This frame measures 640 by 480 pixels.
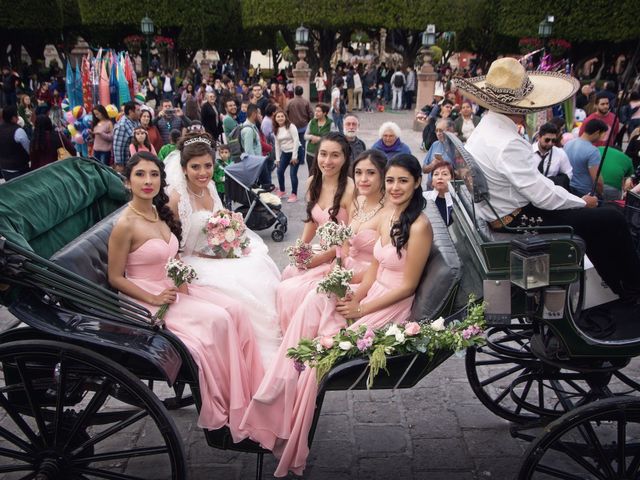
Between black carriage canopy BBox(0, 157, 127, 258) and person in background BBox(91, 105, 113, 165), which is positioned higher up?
black carriage canopy BBox(0, 157, 127, 258)

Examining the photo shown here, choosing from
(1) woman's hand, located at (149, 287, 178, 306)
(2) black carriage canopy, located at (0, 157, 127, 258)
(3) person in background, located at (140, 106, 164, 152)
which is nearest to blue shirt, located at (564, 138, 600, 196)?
(2) black carriage canopy, located at (0, 157, 127, 258)

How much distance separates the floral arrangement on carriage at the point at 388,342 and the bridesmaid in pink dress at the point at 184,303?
1.65ft

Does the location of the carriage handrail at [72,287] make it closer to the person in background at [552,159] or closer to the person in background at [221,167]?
the person in background at [552,159]

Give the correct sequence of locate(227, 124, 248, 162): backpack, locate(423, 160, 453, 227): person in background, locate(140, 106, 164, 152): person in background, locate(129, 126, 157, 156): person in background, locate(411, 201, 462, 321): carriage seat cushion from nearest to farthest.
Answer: locate(411, 201, 462, 321): carriage seat cushion → locate(423, 160, 453, 227): person in background → locate(129, 126, 157, 156): person in background → locate(227, 124, 248, 162): backpack → locate(140, 106, 164, 152): person in background

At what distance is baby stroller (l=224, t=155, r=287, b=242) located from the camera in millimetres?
8773

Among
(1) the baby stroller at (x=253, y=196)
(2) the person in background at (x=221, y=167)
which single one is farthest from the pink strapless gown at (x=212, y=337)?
(2) the person in background at (x=221, y=167)

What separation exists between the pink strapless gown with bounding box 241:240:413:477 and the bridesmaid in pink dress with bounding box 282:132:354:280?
1.19 m

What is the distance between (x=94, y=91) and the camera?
14.4 metres

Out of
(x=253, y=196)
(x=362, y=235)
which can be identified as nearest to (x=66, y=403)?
(x=362, y=235)

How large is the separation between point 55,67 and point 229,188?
83.7 ft

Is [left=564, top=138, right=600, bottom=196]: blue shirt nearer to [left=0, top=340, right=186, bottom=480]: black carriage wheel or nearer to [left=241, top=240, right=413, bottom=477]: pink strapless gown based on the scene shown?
[left=241, top=240, right=413, bottom=477]: pink strapless gown

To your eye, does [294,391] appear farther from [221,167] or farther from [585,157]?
[221,167]

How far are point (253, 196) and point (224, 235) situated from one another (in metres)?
4.28

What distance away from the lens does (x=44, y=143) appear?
9.24 meters
